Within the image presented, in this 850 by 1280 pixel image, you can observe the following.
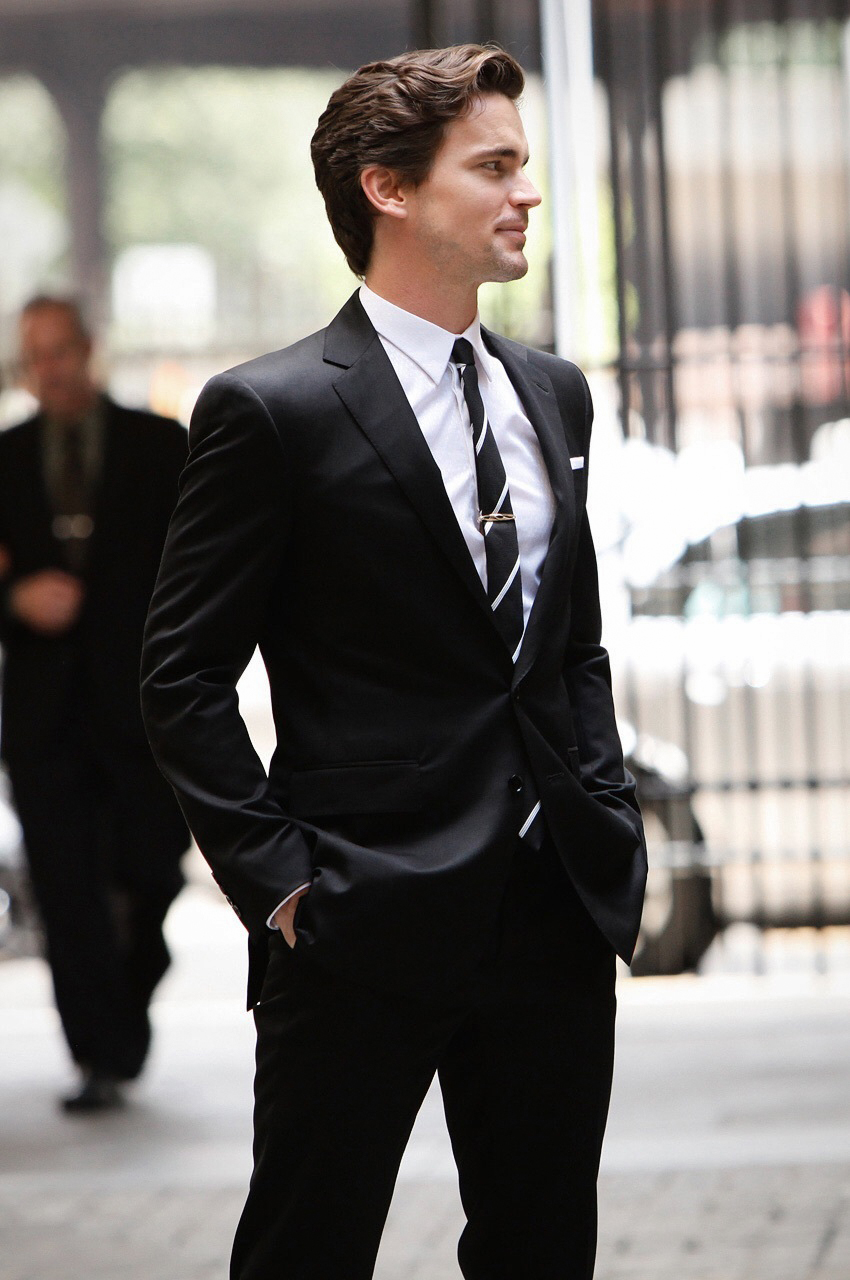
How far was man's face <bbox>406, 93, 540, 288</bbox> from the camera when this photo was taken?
2.15 meters

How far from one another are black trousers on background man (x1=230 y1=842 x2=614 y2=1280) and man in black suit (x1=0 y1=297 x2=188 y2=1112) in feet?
8.42

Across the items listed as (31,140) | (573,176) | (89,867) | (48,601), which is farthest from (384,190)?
(31,140)

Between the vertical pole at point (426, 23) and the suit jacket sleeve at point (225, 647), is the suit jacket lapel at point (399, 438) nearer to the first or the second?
the suit jacket sleeve at point (225, 647)

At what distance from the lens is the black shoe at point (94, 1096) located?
4.71 metres

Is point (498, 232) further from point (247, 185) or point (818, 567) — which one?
point (247, 185)

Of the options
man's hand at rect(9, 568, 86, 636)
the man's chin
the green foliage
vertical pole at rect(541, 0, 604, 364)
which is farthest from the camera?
the green foliage

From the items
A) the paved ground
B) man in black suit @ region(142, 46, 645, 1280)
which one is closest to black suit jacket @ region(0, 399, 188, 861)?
the paved ground

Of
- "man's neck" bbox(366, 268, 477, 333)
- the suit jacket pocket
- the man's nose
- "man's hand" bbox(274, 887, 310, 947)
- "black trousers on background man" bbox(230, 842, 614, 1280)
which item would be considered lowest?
"black trousers on background man" bbox(230, 842, 614, 1280)

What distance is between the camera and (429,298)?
222 cm

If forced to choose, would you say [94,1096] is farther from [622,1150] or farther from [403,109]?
[403,109]

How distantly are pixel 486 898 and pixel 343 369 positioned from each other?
2.17 feet

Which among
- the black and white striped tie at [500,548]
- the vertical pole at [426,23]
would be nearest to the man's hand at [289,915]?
the black and white striped tie at [500,548]

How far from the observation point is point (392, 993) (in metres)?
2.11

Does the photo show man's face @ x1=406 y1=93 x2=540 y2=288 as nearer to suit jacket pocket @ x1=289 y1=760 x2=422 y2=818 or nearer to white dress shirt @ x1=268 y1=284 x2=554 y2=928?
white dress shirt @ x1=268 y1=284 x2=554 y2=928
